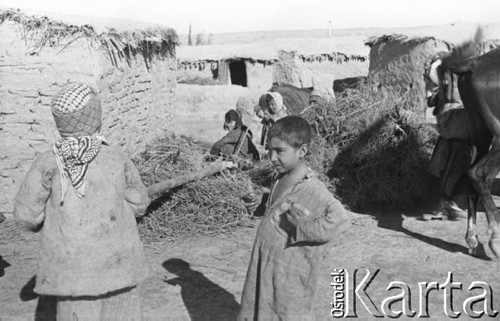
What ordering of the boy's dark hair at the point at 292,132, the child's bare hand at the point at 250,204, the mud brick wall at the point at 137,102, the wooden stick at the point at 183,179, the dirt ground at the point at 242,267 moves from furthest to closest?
the mud brick wall at the point at 137,102 → the wooden stick at the point at 183,179 → the dirt ground at the point at 242,267 → the child's bare hand at the point at 250,204 → the boy's dark hair at the point at 292,132

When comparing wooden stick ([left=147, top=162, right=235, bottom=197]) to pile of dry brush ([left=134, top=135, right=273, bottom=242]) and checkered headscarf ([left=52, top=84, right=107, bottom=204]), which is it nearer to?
pile of dry brush ([left=134, top=135, right=273, bottom=242])

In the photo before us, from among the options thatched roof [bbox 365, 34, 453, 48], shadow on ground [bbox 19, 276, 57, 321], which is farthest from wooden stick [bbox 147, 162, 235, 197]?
thatched roof [bbox 365, 34, 453, 48]

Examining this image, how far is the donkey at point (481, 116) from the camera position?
17.2 ft

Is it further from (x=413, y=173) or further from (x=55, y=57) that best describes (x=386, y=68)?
(x=55, y=57)

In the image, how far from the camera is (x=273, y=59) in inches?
803

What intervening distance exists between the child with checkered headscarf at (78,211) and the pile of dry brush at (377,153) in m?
4.67

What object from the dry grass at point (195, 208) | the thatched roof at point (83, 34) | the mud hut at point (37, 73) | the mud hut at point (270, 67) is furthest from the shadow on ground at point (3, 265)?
the mud hut at point (270, 67)

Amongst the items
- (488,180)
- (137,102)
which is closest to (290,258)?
(488,180)

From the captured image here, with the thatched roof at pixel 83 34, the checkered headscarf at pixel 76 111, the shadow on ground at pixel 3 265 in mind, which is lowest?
the shadow on ground at pixel 3 265

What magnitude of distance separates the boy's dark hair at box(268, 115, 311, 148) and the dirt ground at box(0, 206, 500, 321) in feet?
5.53

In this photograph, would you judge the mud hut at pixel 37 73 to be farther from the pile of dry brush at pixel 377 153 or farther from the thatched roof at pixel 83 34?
the pile of dry brush at pixel 377 153

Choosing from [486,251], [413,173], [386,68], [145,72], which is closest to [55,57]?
[145,72]

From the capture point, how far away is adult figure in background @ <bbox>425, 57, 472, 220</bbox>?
6195 millimetres

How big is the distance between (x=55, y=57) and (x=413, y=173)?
421 centimetres
